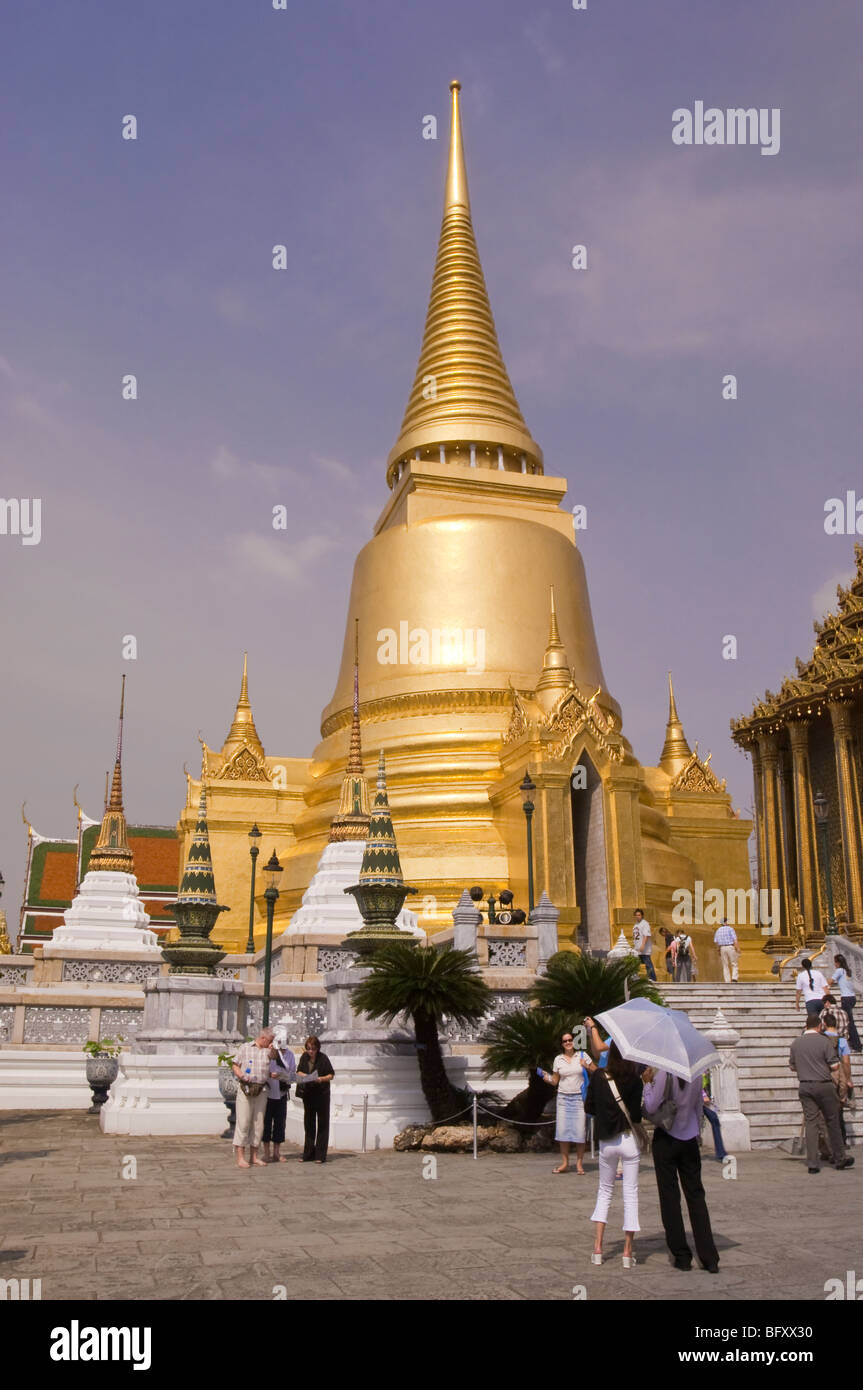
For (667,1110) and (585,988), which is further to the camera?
(585,988)

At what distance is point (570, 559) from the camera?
3266 centimetres

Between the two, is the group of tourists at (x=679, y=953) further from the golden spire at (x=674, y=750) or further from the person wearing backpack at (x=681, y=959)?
the golden spire at (x=674, y=750)

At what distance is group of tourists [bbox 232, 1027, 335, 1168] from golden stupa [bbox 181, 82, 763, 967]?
36.7 feet

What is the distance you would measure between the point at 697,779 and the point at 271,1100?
21.5 m

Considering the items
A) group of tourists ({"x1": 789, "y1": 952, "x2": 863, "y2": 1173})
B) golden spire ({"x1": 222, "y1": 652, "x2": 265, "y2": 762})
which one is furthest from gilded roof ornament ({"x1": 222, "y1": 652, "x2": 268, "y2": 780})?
group of tourists ({"x1": 789, "y1": 952, "x2": 863, "y2": 1173})

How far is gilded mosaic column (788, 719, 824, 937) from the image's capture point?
3222 centimetres

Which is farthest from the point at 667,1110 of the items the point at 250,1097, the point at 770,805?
the point at 770,805

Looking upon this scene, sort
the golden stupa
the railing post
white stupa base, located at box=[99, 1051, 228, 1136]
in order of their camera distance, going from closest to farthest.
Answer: the railing post < white stupa base, located at box=[99, 1051, 228, 1136] < the golden stupa

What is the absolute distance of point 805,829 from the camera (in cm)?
3303

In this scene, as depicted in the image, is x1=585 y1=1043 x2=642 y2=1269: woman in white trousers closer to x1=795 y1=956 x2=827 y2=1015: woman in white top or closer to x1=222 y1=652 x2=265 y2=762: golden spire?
x1=795 y1=956 x2=827 y2=1015: woman in white top

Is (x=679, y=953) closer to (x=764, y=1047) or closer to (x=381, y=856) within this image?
(x=764, y=1047)

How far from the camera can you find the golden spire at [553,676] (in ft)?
86.6

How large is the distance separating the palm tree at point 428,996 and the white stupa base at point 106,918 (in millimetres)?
11788
